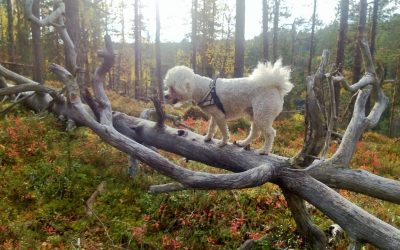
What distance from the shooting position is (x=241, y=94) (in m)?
6.39

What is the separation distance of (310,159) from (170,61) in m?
101

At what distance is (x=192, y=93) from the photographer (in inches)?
Answer: 261

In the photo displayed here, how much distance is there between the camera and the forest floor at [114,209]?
6277 mm

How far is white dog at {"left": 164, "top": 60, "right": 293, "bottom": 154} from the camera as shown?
6.12 meters

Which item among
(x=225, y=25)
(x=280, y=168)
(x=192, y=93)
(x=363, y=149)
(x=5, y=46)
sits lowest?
(x=363, y=149)

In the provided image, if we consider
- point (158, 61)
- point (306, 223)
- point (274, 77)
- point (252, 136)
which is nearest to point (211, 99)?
point (252, 136)

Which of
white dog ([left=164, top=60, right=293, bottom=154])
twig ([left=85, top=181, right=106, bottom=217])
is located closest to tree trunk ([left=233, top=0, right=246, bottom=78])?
white dog ([left=164, top=60, right=293, bottom=154])

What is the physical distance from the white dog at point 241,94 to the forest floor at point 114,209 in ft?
4.97

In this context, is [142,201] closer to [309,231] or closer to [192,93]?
[192,93]

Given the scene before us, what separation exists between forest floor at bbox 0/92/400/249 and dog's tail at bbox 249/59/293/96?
2558 mm

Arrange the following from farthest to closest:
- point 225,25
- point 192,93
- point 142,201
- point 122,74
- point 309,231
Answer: point 122,74, point 225,25, point 142,201, point 192,93, point 309,231

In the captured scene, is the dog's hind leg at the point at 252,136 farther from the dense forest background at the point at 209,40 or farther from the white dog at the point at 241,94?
→ the dense forest background at the point at 209,40

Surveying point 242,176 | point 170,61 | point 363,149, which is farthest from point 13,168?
point 170,61

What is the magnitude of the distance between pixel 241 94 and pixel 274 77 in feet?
2.23
